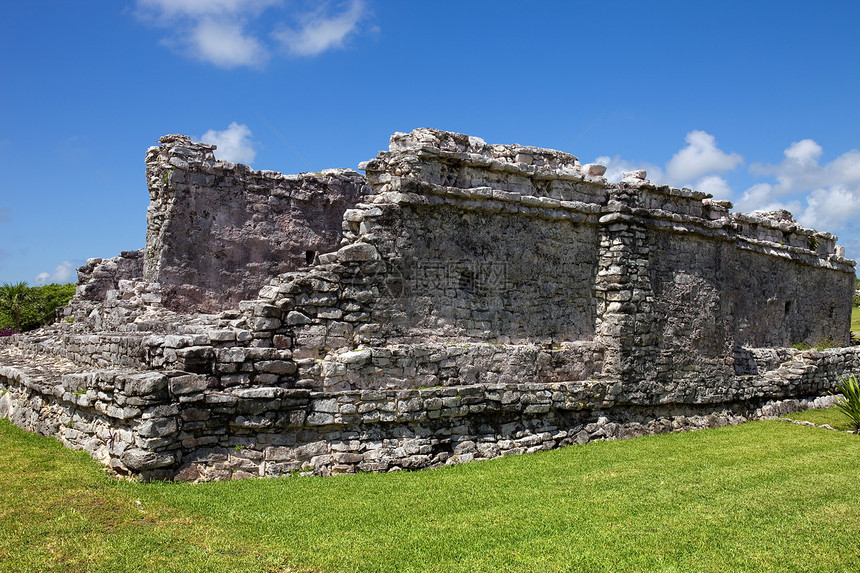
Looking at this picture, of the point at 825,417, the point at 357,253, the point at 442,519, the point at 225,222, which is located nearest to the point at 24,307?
the point at 225,222

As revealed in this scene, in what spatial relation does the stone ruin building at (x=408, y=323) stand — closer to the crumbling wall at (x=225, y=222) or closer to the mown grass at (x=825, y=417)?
the crumbling wall at (x=225, y=222)

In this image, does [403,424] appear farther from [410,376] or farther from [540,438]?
[540,438]

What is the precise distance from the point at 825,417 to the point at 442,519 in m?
9.94

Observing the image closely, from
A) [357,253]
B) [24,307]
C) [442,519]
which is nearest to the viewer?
[442,519]

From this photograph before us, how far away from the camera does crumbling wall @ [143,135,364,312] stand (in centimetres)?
1092

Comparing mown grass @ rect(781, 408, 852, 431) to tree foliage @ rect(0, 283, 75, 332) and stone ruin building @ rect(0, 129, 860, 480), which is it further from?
tree foliage @ rect(0, 283, 75, 332)

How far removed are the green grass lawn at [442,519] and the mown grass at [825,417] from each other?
3.65 meters

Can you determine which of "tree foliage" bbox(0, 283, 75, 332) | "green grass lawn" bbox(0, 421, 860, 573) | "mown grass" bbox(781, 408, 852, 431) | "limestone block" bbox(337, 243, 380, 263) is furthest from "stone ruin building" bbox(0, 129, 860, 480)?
"tree foliage" bbox(0, 283, 75, 332)

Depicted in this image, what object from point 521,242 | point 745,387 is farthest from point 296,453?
point 745,387

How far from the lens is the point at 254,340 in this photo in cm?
769

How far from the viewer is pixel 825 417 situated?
12492 mm

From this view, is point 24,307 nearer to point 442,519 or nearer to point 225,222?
point 225,222

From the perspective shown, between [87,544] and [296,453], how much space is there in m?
2.76

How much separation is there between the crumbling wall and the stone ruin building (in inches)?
1.5
